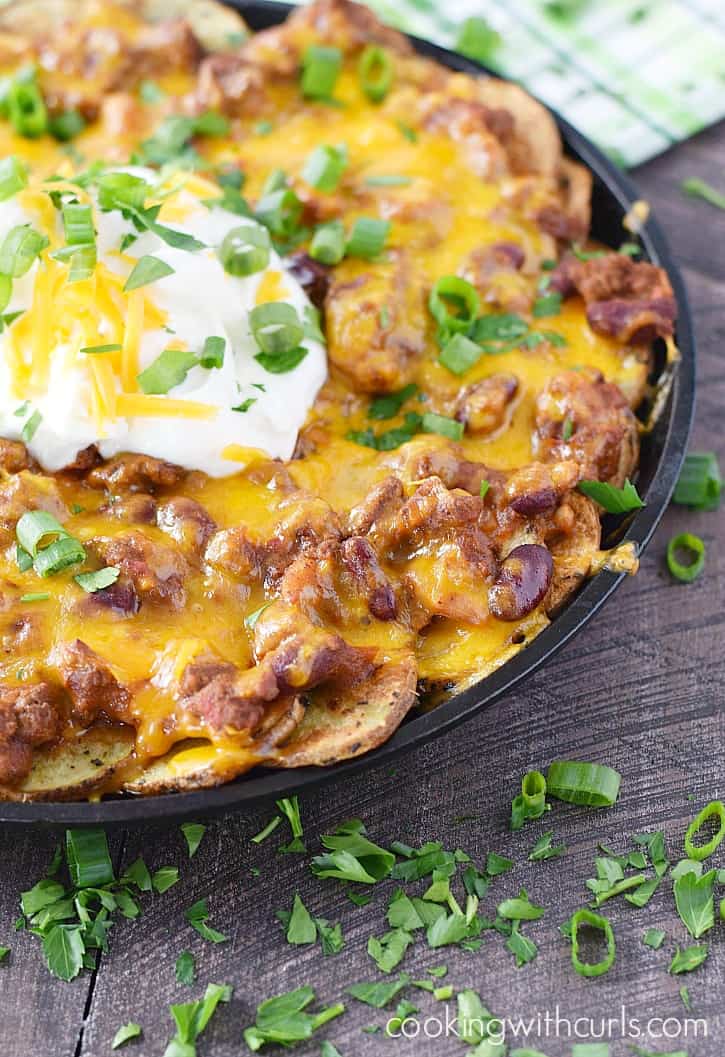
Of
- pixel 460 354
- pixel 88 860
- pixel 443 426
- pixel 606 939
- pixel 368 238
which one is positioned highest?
pixel 368 238

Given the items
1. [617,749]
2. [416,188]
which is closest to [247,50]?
[416,188]

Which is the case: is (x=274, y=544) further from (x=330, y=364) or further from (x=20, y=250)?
(x=20, y=250)

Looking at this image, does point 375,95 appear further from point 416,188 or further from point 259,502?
point 259,502

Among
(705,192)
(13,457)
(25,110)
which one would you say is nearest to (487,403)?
(13,457)

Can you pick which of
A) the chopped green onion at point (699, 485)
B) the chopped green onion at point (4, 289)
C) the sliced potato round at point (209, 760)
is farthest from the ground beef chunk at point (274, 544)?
the chopped green onion at point (699, 485)

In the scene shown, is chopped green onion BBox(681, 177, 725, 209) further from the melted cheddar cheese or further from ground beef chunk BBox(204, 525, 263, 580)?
ground beef chunk BBox(204, 525, 263, 580)

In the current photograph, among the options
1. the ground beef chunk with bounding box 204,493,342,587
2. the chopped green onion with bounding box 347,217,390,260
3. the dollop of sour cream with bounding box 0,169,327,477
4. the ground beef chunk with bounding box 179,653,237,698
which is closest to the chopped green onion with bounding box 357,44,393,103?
the chopped green onion with bounding box 347,217,390,260

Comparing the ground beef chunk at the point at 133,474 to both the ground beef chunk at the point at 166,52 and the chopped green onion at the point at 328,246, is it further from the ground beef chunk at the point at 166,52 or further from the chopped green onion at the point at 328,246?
the ground beef chunk at the point at 166,52
